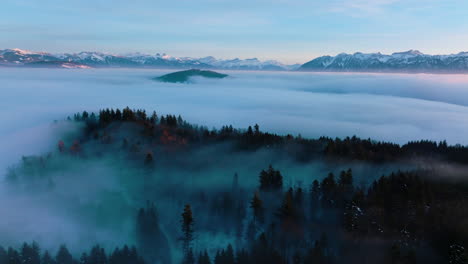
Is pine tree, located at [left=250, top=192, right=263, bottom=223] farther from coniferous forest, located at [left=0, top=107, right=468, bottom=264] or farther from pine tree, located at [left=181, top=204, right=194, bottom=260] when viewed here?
pine tree, located at [left=181, top=204, right=194, bottom=260]

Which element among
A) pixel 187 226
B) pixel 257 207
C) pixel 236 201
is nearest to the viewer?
pixel 187 226

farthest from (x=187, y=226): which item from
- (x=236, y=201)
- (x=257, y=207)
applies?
(x=236, y=201)

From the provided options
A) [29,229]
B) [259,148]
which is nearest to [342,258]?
[259,148]

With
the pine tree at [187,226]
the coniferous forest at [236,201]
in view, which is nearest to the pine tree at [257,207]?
the coniferous forest at [236,201]

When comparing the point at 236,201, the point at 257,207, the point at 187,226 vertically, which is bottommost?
the point at 236,201

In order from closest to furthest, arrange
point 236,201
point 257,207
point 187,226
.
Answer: point 187,226 → point 257,207 → point 236,201

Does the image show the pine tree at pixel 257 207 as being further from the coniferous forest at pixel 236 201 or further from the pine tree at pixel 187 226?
the pine tree at pixel 187 226

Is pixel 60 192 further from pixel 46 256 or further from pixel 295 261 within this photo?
pixel 295 261

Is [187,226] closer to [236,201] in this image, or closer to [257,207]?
[257,207]

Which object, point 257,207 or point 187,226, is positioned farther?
point 257,207
